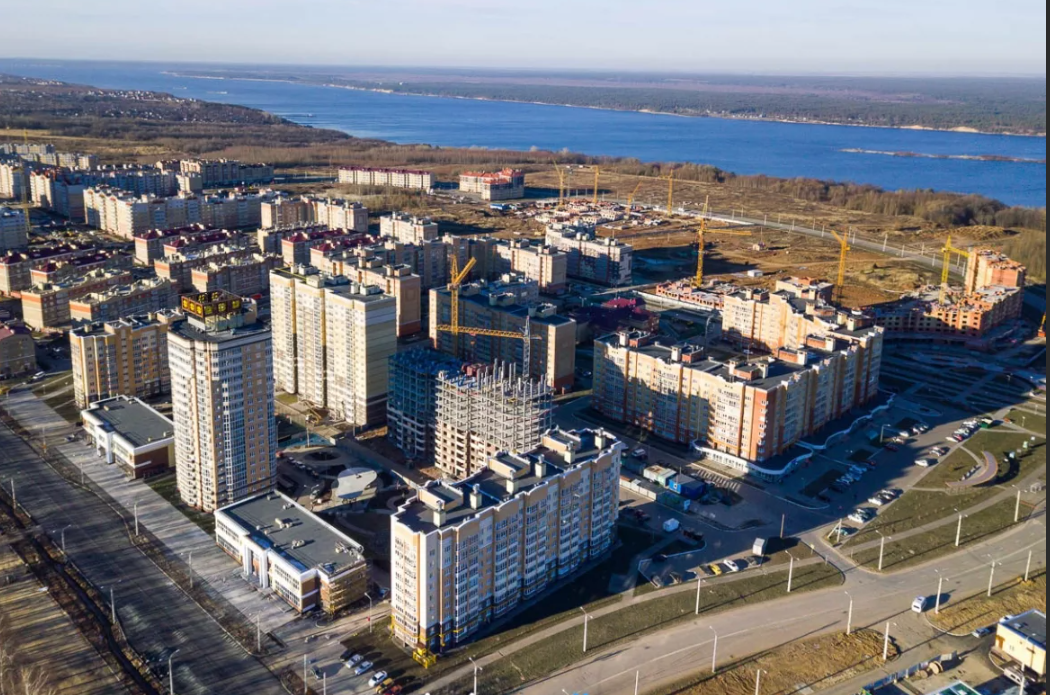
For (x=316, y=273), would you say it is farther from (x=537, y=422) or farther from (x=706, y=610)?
(x=706, y=610)

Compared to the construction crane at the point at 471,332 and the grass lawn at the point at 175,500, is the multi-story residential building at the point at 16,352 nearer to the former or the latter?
the grass lawn at the point at 175,500

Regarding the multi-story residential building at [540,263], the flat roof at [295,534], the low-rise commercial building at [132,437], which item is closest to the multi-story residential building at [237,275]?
the multi-story residential building at [540,263]

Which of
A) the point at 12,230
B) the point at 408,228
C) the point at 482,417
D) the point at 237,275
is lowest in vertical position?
the point at 482,417

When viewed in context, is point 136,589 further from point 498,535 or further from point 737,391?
point 737,391

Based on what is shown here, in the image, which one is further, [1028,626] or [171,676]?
[1028,626]

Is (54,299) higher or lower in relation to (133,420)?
higher

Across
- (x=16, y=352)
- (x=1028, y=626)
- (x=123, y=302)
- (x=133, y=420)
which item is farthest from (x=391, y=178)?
(x=1028, y=626)
